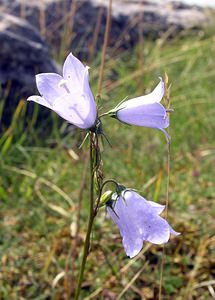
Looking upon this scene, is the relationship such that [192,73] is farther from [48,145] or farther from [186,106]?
[48,145]

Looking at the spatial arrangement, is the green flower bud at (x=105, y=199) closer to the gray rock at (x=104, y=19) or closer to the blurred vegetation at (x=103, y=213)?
the blurred vegetation at (x=103, y=213)

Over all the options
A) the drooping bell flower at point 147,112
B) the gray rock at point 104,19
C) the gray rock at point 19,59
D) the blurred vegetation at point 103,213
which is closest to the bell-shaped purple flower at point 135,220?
the drooping bell flower at point 147,112

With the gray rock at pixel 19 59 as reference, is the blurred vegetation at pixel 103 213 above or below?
below

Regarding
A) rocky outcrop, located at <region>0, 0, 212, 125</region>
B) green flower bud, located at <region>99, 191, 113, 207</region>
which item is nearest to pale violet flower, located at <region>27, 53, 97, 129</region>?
green flower bud, located at <region>99, 191, 113, 207</region>

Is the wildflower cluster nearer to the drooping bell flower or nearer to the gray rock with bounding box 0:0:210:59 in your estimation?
the drooping bell flower

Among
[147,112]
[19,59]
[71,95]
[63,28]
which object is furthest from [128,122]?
[63,28]

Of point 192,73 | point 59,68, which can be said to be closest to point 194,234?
point 59,68
